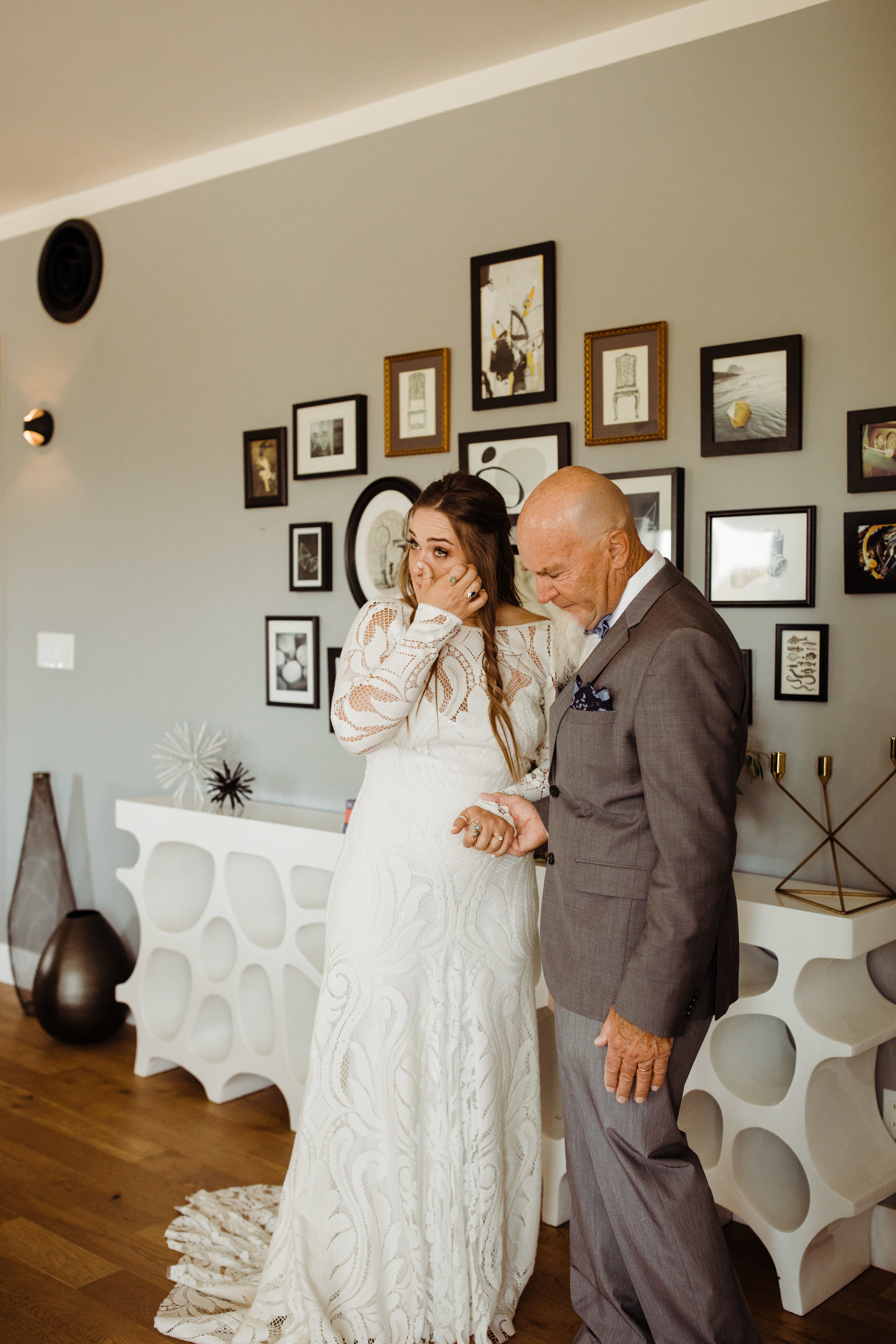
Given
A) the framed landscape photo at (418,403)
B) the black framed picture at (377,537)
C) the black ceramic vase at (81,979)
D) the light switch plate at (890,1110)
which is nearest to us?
the light switch plate at (890,1110)

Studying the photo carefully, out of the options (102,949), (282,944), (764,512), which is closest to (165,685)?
(102,949)

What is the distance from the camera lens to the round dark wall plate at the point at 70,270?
4211 mm

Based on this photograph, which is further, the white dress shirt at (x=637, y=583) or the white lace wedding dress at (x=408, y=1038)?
the white lace wedding dress at (x=408, y=1038)

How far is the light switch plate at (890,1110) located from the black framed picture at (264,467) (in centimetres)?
251

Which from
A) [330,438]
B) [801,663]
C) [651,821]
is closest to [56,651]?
[330,438]

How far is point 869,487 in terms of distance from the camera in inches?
97.5

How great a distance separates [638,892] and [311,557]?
2152 mm

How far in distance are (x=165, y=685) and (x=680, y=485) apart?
2171 mm

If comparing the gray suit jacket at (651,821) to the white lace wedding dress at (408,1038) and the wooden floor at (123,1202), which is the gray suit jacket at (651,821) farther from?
the wooden floor at (123,1202)

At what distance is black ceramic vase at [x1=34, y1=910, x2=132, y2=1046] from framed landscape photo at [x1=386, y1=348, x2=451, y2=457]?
2025 mm

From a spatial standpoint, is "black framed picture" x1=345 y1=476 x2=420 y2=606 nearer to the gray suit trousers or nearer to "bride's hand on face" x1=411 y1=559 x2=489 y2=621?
"bride's hand on face" x1=411 y1=559 x2=489 y2=621

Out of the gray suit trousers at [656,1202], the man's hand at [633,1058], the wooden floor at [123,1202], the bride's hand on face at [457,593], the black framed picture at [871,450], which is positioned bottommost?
the wooden floor at [123,1202]

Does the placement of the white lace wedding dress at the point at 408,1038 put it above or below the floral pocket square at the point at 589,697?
below

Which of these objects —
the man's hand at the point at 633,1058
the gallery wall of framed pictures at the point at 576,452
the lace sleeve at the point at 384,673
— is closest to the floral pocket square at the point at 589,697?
the lace sleeve at the point at 384,673
